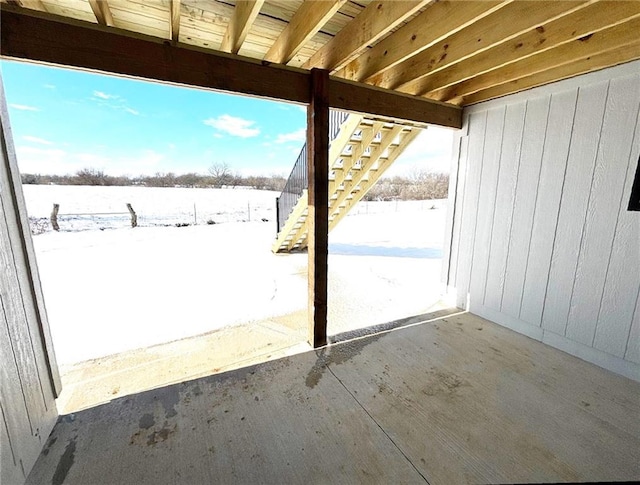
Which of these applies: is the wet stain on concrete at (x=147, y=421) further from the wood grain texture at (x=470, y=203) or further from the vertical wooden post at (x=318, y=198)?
the wood grain texture at (x=470, y=203)

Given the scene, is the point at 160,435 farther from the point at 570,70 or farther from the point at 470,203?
the point at 570,70

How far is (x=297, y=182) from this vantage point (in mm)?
4762

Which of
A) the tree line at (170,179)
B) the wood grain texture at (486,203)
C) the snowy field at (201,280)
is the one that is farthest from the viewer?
the tree line at (170,179)

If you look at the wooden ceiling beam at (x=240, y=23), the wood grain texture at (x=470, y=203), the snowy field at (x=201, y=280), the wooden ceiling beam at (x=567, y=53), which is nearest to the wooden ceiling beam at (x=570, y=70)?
the wooden ceiling beam at (x=567, y=53)

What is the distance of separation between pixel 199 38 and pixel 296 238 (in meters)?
4.09

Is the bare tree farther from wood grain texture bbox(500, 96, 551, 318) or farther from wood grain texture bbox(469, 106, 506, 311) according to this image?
wood grain texture bbox(500, 96, 551, 318)

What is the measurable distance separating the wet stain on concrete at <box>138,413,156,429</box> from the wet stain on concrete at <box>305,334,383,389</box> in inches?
36.1

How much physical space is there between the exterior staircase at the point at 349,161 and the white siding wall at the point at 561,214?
88cm

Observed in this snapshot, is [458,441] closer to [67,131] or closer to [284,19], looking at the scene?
[284,19]

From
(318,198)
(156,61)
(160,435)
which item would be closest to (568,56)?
(318,198)

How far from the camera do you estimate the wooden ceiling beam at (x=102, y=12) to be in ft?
4.15

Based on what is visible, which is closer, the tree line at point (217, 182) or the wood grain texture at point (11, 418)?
the wood grain texture at point (11, 418)

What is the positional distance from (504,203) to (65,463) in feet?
11.5

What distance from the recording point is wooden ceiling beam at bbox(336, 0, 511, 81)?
1.30 m
